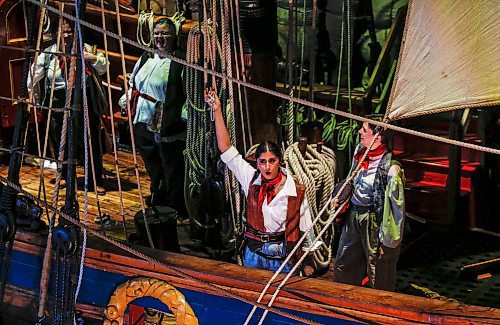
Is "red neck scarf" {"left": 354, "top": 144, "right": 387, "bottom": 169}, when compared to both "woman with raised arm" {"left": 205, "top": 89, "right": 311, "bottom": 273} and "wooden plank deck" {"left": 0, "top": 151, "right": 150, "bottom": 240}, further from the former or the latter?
"wooden plank deck" {"left": 0, "top": 151, "right": 150, "bottom": 240}

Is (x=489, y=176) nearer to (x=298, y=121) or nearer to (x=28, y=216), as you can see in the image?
(x=298, y=121)

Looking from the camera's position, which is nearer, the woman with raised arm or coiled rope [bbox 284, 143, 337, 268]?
the woman with raised arm

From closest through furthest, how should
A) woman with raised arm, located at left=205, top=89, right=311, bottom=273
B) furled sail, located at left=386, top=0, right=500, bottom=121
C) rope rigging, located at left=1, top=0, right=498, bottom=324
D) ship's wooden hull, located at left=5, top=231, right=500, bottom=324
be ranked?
furled sail, located at left=386, top=0, right=500, bottom=121 < ship's wooden hull, located at left=5, top=231, right=500, bottom=324 < woman with raised arm, located at left=205, top=89, right=311, bottom=273 < rope rigging, located at left=1, top=0, right=498, bottom=324

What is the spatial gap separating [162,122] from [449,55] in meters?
2.86

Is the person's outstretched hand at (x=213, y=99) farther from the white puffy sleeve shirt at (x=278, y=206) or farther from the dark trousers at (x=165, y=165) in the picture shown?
the dark trousers at (x=165, y=165)

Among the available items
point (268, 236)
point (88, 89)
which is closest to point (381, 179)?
point (268, 236)

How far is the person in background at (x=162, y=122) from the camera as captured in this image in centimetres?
665

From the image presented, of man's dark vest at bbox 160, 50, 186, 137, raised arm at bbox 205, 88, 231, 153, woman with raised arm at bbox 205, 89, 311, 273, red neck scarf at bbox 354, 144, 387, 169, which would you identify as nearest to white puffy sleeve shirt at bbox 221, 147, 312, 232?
woman with raised arm at bbox 205, 89, 311, 273

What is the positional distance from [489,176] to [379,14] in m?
2.44

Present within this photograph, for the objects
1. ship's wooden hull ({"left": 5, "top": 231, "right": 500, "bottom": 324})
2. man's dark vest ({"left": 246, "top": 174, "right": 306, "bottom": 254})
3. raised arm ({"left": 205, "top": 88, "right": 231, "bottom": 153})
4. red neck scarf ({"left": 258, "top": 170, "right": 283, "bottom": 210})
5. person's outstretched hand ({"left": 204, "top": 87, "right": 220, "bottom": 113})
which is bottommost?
ship's wooden hull ({"left": 5, "top": 231, "right": 500, "bottom": 324})

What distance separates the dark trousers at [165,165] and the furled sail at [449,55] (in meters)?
2.76

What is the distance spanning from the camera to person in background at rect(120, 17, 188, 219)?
6652mm

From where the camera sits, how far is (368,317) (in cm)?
431

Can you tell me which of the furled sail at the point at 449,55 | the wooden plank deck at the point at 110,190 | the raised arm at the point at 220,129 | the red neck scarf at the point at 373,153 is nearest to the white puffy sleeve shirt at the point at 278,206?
the raised arm at the point at 220,129
